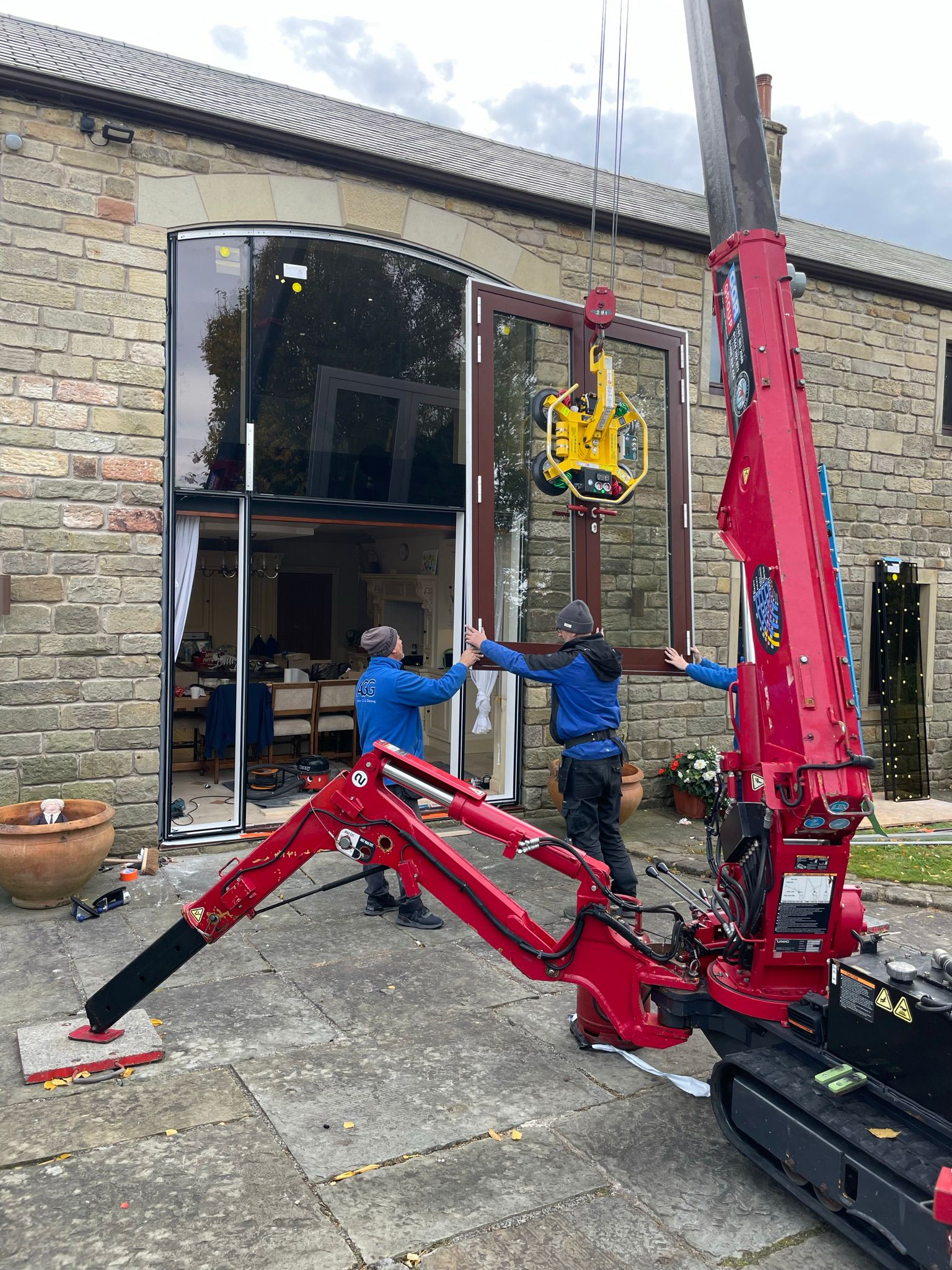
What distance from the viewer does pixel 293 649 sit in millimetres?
16062

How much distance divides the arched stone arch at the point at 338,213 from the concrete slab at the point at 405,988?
5809 mm

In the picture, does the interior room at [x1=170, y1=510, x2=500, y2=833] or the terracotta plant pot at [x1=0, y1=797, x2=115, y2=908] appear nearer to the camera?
the terracotta plant pot at [x1=0, y1=797, x2=115, y2=908]

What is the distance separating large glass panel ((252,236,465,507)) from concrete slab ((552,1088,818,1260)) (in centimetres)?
574

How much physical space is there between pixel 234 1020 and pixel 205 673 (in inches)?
263

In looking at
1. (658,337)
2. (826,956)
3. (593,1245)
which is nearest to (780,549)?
(826,956)

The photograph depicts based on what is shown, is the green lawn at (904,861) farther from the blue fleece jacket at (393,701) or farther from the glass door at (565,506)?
the blue fleece jacket at (393,701)

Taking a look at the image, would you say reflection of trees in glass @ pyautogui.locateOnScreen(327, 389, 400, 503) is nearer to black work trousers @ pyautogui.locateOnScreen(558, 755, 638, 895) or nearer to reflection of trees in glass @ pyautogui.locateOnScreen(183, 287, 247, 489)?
reflection of trees in glass @ pyautogui.locateOnScreen(183, 287, 247, 489)

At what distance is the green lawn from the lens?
306 inches

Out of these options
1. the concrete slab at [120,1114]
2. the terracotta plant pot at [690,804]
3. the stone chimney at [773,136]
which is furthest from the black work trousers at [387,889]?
the stone chimney at [773,136]

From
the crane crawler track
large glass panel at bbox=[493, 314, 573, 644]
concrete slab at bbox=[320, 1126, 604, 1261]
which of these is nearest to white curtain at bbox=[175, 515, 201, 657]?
large glass panel at bbox=[493, 314, 573, 644]

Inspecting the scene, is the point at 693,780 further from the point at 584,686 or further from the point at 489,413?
the point at 489,413

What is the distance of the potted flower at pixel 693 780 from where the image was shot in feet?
31.5

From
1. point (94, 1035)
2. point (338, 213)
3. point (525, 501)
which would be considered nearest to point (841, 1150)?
point (94, 1035)

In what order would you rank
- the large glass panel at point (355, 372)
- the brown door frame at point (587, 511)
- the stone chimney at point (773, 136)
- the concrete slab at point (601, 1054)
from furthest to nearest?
the stone chimney at point (773, 136) < the large glass panel at point (355, 372) < the brown door frame at point (587, 511) < the concrete slab at point (601, 1054)
